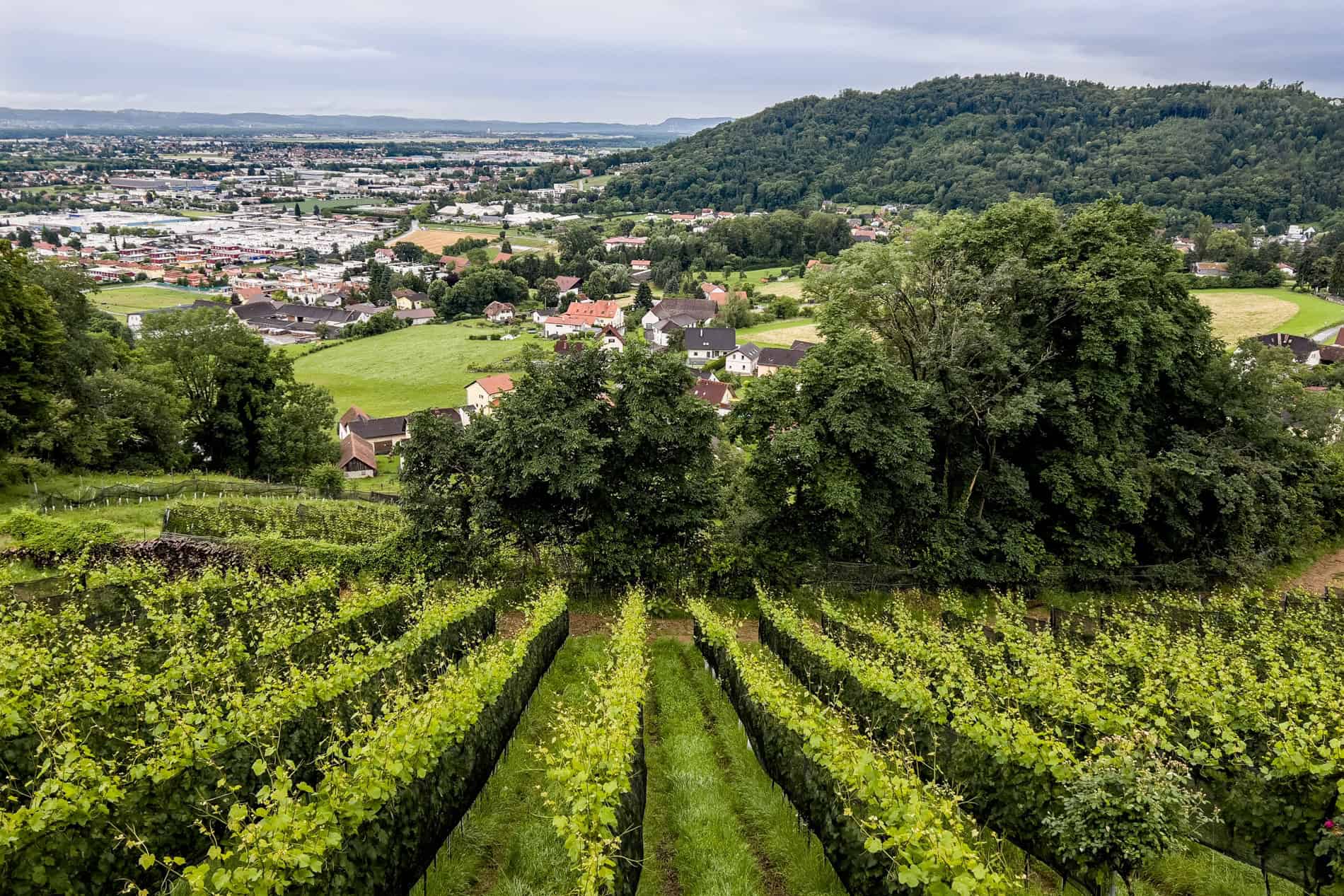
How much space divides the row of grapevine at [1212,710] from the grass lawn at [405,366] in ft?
213

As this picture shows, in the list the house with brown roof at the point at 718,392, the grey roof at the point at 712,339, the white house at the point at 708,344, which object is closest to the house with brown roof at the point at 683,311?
the grey roof at the point at 712,339

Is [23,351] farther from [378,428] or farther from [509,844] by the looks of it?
[378,428]

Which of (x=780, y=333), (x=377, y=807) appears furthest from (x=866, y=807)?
(x=780, y=333)

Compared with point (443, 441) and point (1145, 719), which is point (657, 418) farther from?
point (1145, 719)

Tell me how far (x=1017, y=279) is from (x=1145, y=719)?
1723 centimetres

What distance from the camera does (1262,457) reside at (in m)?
26.6

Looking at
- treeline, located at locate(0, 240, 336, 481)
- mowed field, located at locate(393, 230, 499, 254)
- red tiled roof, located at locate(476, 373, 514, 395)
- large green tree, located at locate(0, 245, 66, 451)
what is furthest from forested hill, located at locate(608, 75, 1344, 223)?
large green tree, located at locate(0, 245, 66, 451)

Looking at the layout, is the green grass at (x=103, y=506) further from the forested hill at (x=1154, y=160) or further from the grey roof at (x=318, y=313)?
the forested hill at (x=1154, y=160)

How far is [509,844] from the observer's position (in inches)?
371

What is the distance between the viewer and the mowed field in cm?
17750

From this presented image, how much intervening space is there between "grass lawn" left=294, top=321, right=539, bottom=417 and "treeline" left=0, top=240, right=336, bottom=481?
93.9ft

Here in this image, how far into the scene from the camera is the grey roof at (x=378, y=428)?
2505 inches

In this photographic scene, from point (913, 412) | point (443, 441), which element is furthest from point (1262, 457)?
point (443, 441)

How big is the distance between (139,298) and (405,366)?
7444cm
